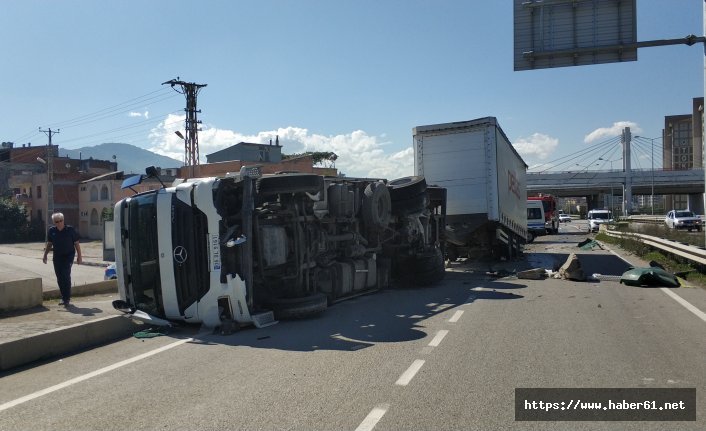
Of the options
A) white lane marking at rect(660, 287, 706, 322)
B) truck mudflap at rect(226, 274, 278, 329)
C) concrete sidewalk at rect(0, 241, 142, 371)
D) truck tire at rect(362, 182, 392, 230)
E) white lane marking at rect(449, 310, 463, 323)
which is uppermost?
truck tire at rect(362, 182, 392, 230)

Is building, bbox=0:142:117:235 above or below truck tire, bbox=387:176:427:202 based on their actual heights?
above

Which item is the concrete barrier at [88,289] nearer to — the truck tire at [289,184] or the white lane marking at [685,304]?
the truck tire at [289,184]

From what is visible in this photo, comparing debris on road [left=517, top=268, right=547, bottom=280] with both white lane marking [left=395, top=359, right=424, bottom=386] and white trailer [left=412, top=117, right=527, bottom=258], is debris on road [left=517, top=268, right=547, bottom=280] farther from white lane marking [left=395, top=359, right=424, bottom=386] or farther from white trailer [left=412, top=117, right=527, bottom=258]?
white lane marking [left=395, top=359, right=424, bottom=386]

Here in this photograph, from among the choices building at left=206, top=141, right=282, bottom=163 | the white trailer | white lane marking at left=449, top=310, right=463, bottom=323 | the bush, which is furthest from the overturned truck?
the bush

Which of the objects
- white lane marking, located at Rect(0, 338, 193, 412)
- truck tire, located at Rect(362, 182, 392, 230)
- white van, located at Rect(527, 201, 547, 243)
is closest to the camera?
white lane marking, located at Rect(0, 338, 193, 412)

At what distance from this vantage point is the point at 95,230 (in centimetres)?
5925

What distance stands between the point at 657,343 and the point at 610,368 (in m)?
1.55

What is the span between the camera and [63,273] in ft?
30.9

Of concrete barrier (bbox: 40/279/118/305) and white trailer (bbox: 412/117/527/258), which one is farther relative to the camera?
white trailer (bbox: 412/117/527/258)

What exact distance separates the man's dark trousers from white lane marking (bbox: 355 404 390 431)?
277 inches

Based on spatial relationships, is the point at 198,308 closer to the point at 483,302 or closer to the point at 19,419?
the point at 19,419

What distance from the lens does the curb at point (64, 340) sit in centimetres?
623

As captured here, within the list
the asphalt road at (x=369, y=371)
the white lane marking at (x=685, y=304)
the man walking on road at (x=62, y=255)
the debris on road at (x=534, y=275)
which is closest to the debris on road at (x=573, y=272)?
the debris on road at (x=534, y=275)

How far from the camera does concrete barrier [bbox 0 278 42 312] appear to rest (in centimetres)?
880
